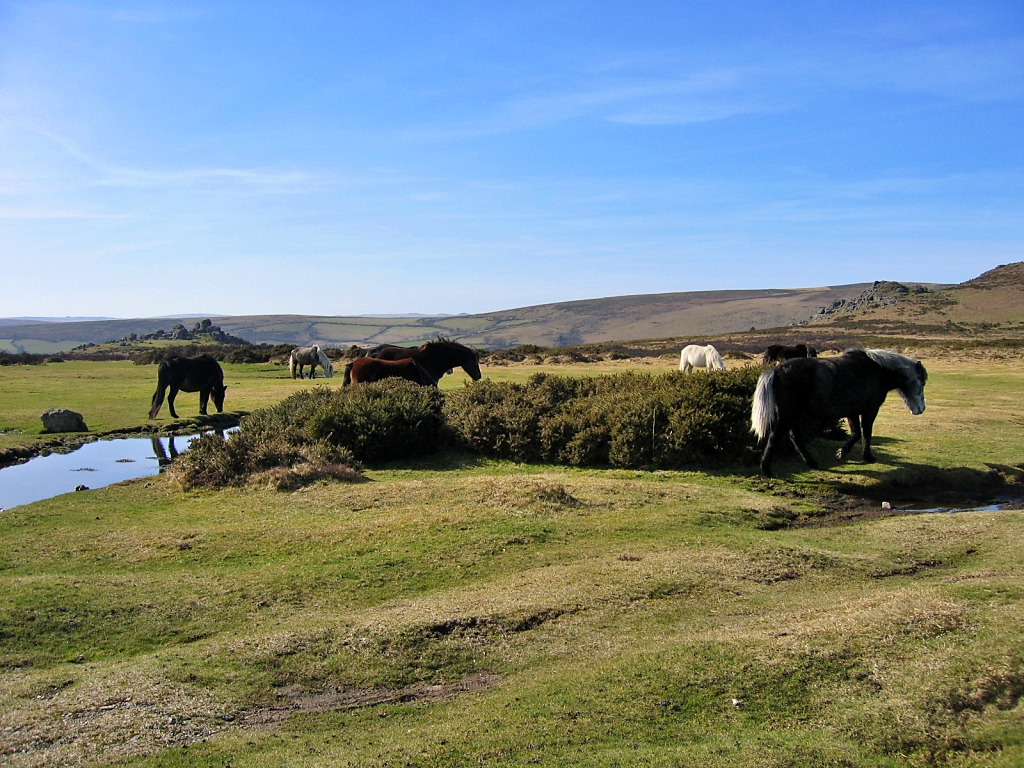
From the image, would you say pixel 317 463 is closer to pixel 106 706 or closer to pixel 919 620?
pixel 106 706

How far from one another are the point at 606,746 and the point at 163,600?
4.61 m

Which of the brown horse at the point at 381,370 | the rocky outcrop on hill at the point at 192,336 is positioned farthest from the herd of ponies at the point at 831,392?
the rocky outcrop on hill at the point at 192,336

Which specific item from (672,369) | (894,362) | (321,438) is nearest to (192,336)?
(672,369)

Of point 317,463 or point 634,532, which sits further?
point 317,463

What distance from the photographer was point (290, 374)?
36469 mm

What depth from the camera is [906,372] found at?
13.4 m

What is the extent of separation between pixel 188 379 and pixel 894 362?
688 inches

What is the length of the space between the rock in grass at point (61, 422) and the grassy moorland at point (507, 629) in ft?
→ 26.8

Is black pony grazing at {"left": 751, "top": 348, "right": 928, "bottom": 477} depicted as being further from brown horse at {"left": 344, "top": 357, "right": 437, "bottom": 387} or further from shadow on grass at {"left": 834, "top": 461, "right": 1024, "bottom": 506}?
brown horse at {"left": 344, "top": 357, "right": 437, "bottom": 387}

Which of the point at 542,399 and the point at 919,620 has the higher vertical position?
the point at 542,399

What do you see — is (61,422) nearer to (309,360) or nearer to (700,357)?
(309,360)

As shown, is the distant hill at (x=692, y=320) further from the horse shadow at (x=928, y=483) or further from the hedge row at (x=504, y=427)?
the horse shadow at (x=928, y=483)

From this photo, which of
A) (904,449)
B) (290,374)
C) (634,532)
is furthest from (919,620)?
(290,374)

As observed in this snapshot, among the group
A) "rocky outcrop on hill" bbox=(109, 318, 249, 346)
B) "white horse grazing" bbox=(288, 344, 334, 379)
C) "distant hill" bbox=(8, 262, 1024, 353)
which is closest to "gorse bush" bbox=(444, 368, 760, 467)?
"white horse grazing" bbox=(288, 344, 334, 379)
